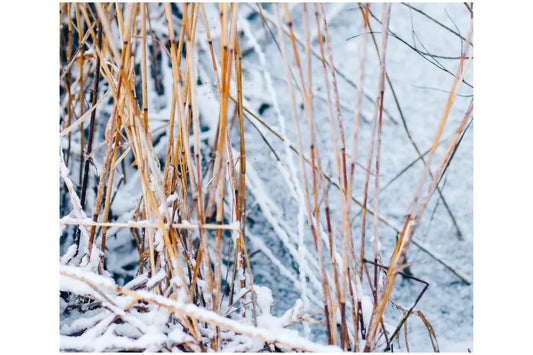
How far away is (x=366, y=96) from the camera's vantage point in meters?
1.12

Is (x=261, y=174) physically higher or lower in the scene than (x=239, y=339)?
higher

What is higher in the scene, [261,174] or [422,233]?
[261,174]

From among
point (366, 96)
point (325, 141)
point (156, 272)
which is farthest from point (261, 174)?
point (156, 272)

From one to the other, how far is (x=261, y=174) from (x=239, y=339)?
0.56 meters

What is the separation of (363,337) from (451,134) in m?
0.64
